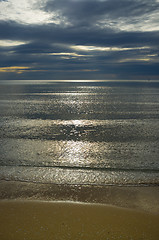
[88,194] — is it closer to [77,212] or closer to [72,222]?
[77,212]

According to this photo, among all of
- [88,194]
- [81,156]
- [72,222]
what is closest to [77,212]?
[72,222]

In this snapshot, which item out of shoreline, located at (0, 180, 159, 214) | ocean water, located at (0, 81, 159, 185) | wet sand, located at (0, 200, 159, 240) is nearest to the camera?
wet sand, located at (0, 200, 159, 240)

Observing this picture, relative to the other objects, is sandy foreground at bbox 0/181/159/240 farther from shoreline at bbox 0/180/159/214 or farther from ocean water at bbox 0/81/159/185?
ocean water at bbox 0/81/159/185

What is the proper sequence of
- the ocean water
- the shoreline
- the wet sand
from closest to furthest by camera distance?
the wet sand → the shoreline → the ocean water

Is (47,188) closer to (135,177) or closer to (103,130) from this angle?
(135,177)

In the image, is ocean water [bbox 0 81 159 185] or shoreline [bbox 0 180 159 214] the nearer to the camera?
shoreline [bbox 0 180 159 214]

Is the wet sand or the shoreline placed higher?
the wet sand

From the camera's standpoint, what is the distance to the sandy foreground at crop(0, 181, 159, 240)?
23.5 ft

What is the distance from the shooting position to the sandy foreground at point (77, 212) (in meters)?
7.16

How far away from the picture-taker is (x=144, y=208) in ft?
29.5

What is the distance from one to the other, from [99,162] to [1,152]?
8.09 metres

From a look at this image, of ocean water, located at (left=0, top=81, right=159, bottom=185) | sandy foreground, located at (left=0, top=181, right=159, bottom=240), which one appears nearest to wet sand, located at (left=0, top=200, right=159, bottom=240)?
sandy foreground, located at (left=0, top=181, right=159, bottom=240)

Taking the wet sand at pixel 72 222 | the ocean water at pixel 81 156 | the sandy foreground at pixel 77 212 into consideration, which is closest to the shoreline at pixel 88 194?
the sandy foreground at pixel 77 212

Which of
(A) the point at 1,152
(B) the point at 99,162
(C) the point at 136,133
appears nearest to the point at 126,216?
(B) the point at 99,162
